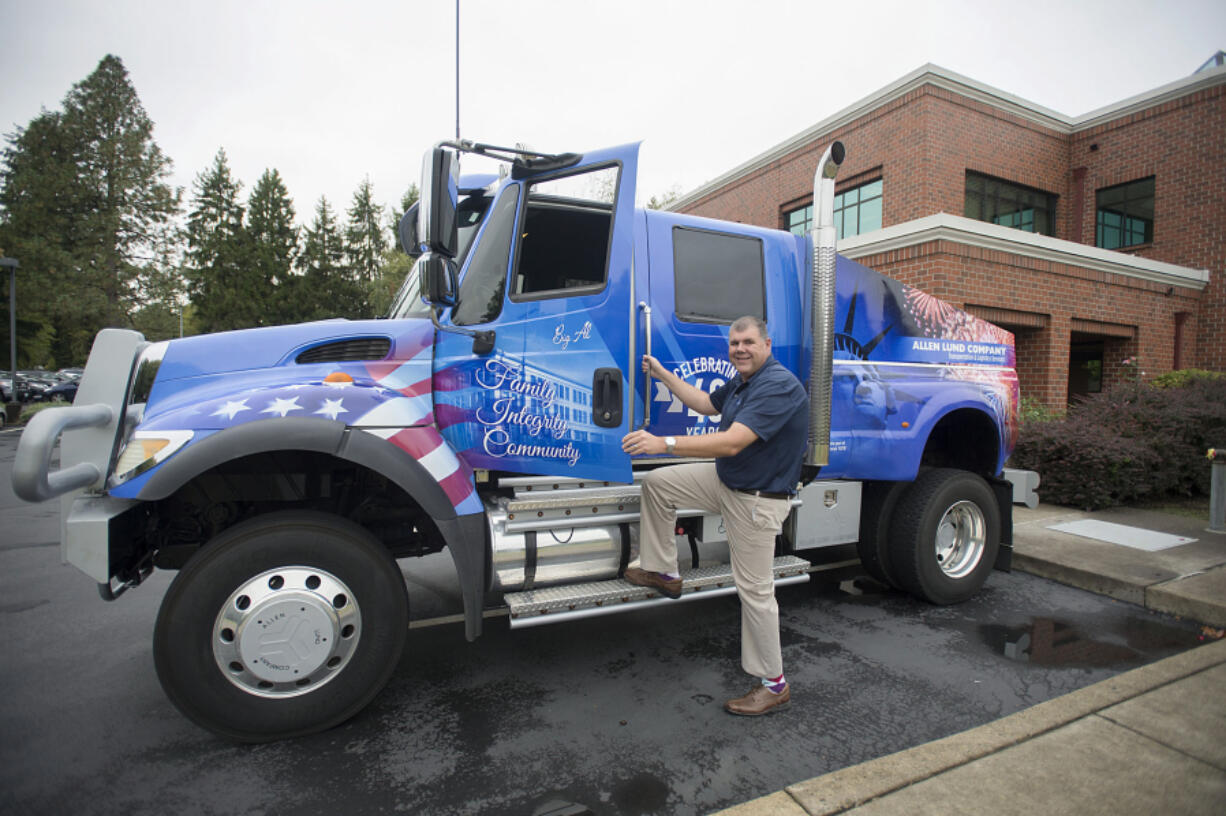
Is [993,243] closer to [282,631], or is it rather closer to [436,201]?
[436,201]

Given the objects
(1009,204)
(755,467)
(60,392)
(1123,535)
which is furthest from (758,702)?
(60,392)

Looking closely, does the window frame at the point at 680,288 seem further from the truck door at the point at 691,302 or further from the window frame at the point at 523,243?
the window frame at the point at 523,243

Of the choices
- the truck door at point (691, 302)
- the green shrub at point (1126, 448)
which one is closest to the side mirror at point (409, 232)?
the truck door at point (691, 302)

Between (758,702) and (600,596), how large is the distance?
89 cm

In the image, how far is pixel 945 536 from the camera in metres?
4.49

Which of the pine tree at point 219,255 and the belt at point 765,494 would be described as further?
the pine tree at point 219,255

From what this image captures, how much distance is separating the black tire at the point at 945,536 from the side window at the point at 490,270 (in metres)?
3.09

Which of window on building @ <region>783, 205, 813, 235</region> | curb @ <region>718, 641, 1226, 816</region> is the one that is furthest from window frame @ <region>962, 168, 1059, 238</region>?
curb @ <region>718, 641, 1226, 816</region>

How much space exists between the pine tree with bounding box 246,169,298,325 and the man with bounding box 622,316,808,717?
4466 cm

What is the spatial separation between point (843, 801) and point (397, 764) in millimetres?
1769

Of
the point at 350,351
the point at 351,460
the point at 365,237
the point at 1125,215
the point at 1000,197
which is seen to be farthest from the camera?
the point at 365,237

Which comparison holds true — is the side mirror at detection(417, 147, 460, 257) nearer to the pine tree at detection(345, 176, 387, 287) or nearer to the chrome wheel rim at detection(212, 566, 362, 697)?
the chrome wheel rim at detection(212, 566, 362, 697)

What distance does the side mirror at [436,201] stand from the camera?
270 centimetres

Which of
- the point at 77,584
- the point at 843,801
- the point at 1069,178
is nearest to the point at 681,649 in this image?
the point at 843,801
